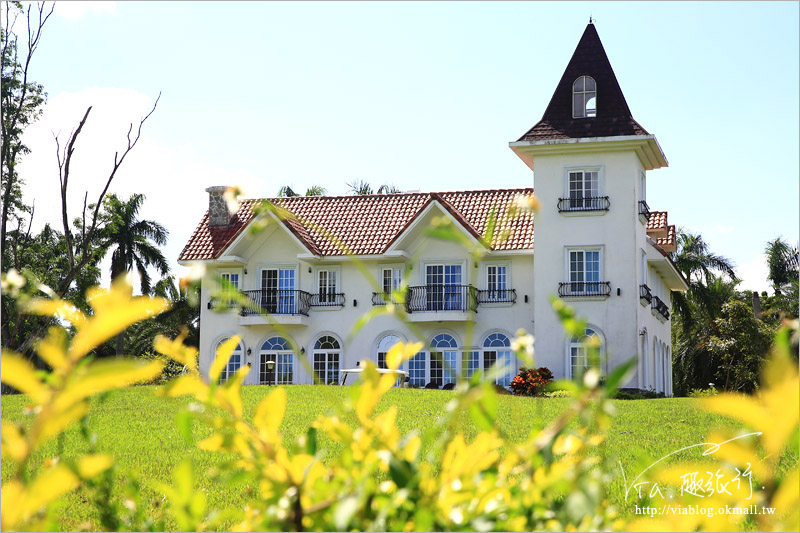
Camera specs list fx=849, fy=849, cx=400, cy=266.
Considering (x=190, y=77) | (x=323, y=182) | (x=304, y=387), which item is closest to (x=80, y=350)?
(x=190, y=77)

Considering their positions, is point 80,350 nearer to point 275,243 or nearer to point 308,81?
point 308,81

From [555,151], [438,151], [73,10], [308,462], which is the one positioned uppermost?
[555,151]

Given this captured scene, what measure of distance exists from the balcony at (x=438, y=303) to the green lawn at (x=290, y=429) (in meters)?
8.82

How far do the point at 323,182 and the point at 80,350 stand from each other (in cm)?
3640

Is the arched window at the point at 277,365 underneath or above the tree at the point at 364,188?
underneath

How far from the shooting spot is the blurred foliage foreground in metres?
0.92

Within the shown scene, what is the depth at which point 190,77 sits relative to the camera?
3.08 meters

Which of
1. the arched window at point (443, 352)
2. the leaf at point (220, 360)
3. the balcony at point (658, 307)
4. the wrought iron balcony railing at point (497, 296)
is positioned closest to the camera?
the leaf at point (220, 360)

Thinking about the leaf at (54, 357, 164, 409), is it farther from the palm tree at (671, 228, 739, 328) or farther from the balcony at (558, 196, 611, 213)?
the palm tree at (671, 228, 739, 328)

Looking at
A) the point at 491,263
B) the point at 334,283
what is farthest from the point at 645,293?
the point at 334,283

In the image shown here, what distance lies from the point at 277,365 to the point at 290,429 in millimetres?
18003

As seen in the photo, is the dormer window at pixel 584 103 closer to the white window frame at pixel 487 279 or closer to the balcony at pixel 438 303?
the white window frame at pixel 487 279

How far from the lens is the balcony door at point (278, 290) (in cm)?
2816

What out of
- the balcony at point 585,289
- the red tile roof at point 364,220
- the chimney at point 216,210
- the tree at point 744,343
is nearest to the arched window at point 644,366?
the balcony at point 585,289
